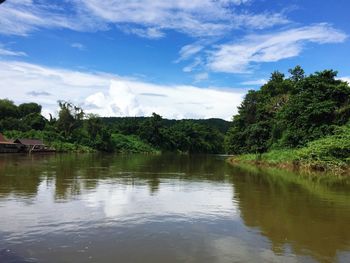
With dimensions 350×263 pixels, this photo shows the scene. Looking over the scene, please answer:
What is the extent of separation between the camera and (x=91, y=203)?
15.1 metres

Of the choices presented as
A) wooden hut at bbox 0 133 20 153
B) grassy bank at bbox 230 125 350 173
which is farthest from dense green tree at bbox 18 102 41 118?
grassy bank at bbox 230 125 350 173

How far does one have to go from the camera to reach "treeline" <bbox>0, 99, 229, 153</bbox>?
90812mm

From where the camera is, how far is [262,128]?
51500 mm

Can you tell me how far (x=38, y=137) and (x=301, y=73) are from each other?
56.8 metres

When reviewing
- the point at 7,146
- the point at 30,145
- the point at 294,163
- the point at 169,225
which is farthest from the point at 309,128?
the point at 30,145

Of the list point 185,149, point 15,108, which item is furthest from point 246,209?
point 185,149

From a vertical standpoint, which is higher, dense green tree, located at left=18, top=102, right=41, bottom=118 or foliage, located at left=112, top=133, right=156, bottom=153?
dense green tree, located at left=18, top=102, right=41, bottom=118

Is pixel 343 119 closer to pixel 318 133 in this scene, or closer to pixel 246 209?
pixel 318 133

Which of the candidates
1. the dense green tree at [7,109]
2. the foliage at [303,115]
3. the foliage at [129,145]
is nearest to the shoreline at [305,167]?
the foliage at [303,115]

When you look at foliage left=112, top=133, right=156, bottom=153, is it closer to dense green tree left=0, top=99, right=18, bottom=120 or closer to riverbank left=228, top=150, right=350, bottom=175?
dense green tree left=0, top=99, right=18, bottom=120

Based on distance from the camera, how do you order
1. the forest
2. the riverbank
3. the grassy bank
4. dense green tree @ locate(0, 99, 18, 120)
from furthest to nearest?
1. dense green tree @ locate(0, 99, 18, 120)
2. the forest
3. the riverbank
4. the grassy bank

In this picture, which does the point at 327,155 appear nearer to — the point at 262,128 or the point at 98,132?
the point at 262,128

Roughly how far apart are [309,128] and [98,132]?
71903 millimetres

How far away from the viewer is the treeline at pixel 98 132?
90.8 metres
